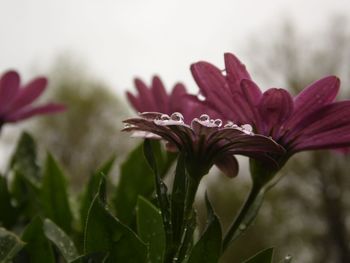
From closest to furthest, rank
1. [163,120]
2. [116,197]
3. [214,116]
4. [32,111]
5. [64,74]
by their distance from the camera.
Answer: [163,120], [214,116], [116,197], [32,111], [64,74]

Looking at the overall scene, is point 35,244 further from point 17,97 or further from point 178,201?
point 17,97

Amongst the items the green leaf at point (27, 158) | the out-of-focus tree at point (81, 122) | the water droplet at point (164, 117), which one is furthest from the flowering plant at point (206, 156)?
the out-of-focus tree at point (81, 122)

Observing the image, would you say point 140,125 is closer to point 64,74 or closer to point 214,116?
point 214,116

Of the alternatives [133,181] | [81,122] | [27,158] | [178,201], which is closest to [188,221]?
[178,201]

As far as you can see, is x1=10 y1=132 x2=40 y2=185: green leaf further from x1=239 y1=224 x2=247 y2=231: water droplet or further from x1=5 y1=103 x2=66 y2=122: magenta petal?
x1=239 y1=224 x2=247 y2=231: water droplet

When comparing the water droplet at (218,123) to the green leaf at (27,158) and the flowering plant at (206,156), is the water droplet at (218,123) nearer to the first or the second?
the flowering plant at (206,156)

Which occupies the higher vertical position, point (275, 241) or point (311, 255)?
point (275, 241)

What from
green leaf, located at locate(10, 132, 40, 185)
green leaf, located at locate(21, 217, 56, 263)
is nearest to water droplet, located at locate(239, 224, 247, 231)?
green leaf, located at locate(21, 217, 56, 263)

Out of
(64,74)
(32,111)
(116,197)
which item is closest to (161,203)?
(116,197)
